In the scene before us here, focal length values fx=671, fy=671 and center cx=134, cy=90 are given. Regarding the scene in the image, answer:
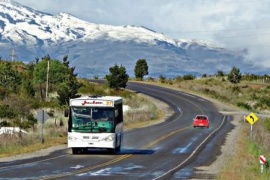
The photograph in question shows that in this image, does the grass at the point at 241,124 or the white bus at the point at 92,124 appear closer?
the grass at the point at 241,124

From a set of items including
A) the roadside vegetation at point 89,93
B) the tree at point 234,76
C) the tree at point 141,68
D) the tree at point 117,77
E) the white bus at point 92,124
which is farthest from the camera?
the tree at point 141,68

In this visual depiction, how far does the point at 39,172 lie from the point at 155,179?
4.40 meters

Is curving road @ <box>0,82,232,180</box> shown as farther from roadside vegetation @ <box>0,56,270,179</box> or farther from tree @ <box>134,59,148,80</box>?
tree @ <box>134,59,148,80</box>

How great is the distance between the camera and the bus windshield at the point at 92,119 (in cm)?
3153

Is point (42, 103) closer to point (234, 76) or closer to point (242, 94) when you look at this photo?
point (242, 94)

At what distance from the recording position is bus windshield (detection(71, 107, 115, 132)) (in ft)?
103

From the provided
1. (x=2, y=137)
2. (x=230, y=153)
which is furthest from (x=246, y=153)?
(x=2, y=137)

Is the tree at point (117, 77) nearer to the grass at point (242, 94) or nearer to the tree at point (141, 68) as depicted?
the grass at point (242, 94)

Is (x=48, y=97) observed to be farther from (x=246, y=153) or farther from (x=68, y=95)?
(x=246, y=153)

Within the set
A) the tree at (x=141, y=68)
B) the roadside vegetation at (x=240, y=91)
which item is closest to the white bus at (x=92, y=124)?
the roadside vegetation at (x=240, y=91)

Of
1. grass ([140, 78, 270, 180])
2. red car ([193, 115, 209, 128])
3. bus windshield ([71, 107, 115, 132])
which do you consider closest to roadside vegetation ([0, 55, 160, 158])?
bus windshield ([71, 107, 115, 132])

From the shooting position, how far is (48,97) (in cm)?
8069

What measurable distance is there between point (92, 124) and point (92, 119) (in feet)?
0.86

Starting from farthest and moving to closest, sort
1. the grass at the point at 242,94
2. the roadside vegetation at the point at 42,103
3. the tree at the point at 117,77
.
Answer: the tree at the point at 117,77, the grass at the point at 242,94, the roadside vegetation at the point at 42,103
